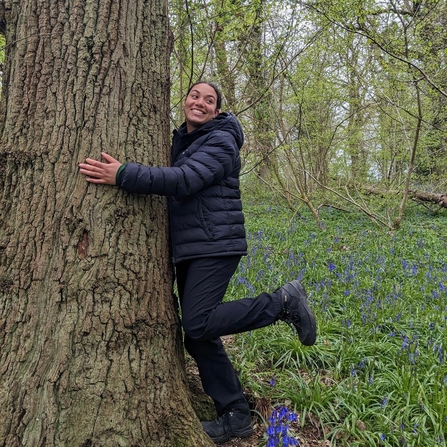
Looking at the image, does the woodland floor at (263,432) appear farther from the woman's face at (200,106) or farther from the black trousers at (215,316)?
the woman's face at (200,106)

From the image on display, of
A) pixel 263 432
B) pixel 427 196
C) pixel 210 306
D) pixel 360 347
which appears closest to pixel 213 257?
pixel 210 306

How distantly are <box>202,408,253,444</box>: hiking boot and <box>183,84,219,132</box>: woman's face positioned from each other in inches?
66.7

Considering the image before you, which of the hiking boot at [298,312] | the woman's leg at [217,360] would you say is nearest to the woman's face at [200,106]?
the woman's leg at [217,360]

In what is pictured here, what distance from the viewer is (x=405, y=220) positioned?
1030cm

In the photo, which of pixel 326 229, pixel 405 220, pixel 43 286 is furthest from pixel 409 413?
pixel 405 220

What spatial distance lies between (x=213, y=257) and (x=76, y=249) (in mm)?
706

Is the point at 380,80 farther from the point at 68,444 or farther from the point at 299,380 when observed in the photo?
the point at 68,444

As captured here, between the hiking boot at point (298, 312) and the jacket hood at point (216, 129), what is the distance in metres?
0.93

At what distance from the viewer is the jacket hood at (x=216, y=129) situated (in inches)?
89.9

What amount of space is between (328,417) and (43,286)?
1.79 meters

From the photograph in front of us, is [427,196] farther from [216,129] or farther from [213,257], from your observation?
[213,257]

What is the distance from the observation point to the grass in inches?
93.8

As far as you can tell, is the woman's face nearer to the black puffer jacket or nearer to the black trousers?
the black puffer jacket

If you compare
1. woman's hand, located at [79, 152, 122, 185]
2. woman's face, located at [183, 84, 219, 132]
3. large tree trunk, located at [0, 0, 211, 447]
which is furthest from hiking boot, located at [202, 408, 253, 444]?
woman's face, located at [183, 84, 219, 132]
